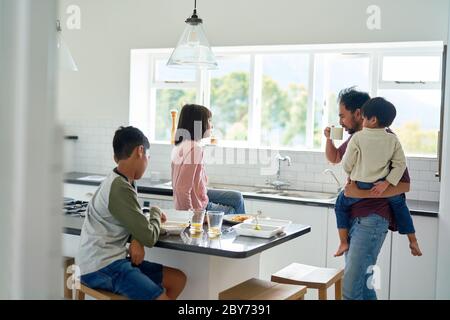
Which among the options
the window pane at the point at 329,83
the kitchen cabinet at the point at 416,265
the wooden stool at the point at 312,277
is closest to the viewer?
the wooden stool at the point at 312,277

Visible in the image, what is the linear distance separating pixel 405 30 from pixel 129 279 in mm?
2716

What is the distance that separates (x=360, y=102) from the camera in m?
2.78

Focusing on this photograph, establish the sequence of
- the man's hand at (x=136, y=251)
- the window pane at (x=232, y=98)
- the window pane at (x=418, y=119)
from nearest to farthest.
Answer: the man's hand at (x=136, y=251), the window pane at (x=418, y=119), the window pane at (x=232, y=98)

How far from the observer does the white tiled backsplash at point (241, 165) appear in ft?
13.3

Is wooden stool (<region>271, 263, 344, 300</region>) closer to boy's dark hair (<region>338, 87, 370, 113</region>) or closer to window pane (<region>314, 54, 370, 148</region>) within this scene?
Answer: boy's dark hair (<region>338, 87, 370, 113</region>)

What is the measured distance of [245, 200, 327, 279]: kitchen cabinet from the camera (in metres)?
3.83

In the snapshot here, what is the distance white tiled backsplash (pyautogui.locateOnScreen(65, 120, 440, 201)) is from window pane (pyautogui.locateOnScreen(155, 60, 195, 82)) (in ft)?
1.99

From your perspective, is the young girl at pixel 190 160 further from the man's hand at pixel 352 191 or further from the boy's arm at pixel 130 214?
the man's hand at pixel 352 191

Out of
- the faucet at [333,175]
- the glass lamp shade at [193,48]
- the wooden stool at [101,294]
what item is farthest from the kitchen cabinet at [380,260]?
the wooden stool at [101,294]

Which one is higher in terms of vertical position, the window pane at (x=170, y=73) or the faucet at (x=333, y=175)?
the window pane at (x=170, y=73)

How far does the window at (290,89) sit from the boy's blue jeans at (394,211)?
4.72 ft

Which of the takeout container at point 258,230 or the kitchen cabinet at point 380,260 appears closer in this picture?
the takeout container at point 258,230

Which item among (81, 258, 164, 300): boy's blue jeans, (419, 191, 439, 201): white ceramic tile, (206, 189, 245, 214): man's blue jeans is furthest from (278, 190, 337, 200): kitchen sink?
(81, 258, 164, 300): boy's blue jeans

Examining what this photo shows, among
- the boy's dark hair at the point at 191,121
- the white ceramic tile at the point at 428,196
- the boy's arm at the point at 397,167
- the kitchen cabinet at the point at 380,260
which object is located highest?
the boy's dark hair at the point at 191,121
